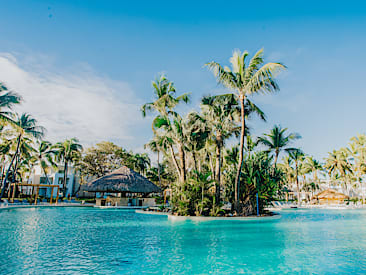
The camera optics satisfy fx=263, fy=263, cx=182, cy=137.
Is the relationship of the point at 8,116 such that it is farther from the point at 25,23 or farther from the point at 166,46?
the point at 166,46

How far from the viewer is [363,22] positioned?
38.1 feet

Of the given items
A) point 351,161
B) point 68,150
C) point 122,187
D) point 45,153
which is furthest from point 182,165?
point 351,161

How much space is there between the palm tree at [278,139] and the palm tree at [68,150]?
83.2 feet

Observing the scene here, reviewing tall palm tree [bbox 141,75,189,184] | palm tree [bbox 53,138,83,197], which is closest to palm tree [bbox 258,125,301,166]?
tall palm tree [bbox 141,75,189,184]

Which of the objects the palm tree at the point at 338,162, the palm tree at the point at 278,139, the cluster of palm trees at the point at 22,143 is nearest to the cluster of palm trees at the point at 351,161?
the palm tree at the point at 338,162

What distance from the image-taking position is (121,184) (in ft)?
79.7

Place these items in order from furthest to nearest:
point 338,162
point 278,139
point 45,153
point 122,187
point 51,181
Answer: point 51,181, point 338,162, point 45,153, point 278,139, point 122,187

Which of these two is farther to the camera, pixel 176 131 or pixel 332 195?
pixel 332 195

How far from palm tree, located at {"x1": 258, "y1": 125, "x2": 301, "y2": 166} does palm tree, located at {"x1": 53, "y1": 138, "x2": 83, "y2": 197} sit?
83.2 feet

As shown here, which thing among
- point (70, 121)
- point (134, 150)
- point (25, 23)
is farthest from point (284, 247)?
point (134, 150)

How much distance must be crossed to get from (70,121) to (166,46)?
44.0 feet

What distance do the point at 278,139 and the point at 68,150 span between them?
26655 millimetres

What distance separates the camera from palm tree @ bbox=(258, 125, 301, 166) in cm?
2511

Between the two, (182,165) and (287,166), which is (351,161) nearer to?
(287,166)
